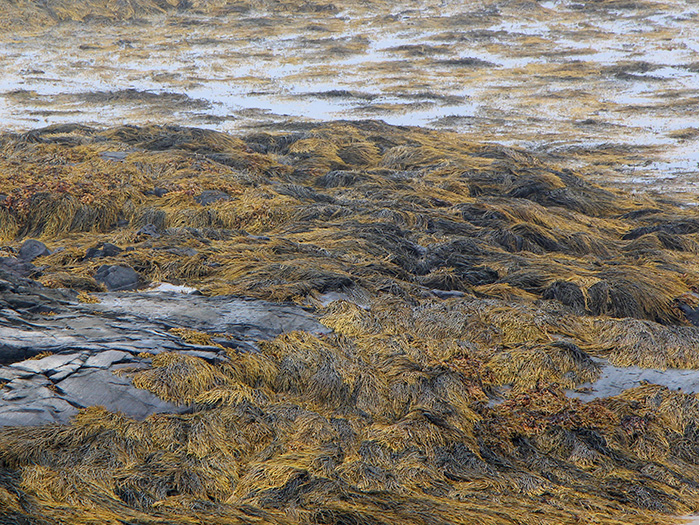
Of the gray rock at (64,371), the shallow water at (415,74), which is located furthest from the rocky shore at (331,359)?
the shallow water at (415,74)

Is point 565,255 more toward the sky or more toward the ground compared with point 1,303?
more toward the ground

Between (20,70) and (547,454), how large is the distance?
23473 mm

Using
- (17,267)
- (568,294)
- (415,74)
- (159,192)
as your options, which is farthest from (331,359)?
(415,74)

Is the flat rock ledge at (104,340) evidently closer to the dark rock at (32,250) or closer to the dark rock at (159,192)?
the dark rock at (32,250)

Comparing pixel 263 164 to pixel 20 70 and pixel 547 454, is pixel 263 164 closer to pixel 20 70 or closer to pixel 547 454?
pixel 547 454

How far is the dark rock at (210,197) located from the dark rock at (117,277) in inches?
101

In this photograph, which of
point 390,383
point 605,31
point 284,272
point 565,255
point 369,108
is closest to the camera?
point 390,383

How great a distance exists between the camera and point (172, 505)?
133 inches

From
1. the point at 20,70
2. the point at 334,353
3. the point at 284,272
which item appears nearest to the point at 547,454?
the point at 334,353

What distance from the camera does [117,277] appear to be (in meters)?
6.02

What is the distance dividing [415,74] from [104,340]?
2041 cm

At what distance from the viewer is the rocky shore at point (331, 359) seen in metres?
3.63

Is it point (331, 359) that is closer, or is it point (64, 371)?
point (64, 371)

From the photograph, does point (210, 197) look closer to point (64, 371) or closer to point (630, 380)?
point (64, 371)
